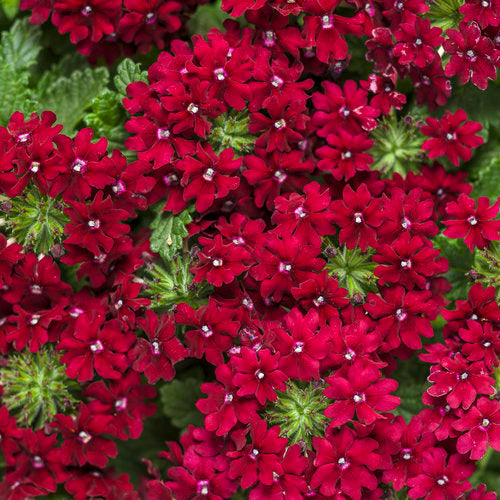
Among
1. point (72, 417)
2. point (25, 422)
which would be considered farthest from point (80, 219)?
point (25, 422)

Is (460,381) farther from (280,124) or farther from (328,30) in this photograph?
(328,30)

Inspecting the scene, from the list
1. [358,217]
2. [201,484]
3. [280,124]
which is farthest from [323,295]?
[201,484]

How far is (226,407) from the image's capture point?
1.92 meters

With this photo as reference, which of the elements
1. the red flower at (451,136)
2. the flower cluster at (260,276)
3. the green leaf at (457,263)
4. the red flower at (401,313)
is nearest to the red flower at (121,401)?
the flower cluster at (260,276)

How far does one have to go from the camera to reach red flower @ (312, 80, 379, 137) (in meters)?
2.14

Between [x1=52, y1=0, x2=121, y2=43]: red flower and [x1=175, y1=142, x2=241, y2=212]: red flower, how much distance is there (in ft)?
1.96

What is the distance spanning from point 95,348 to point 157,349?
18 cm

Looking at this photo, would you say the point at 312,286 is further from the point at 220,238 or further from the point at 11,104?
the point at 11,104

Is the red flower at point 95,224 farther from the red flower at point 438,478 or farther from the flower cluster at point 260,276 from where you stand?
the red flower at point 438,478

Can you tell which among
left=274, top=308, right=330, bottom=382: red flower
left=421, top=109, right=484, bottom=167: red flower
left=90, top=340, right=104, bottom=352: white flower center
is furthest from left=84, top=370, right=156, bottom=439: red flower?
left=421, top=109, right=484, bottom=167: red flower

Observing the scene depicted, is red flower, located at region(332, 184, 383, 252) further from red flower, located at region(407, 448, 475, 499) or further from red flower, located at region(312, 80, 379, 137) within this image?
red flower, located at region(407, 448, 475, 499)

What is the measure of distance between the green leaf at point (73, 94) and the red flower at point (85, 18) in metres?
0.20

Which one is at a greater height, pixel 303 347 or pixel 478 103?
pixel 478 103

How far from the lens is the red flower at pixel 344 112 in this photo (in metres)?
2.14
